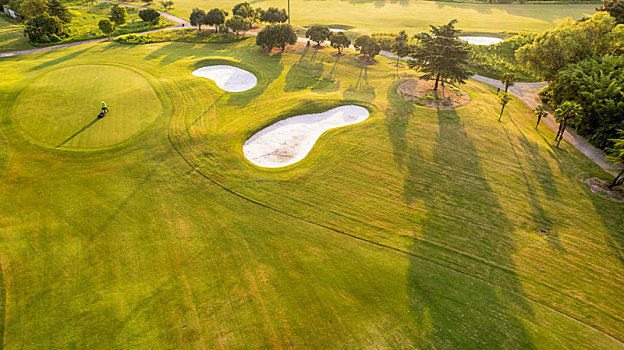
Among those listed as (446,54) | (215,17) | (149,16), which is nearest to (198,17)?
(215,17)

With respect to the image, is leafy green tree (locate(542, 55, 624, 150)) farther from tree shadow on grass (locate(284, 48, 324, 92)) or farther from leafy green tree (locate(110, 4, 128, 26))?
leafy green tree (locate(110, 4, 128, 26))

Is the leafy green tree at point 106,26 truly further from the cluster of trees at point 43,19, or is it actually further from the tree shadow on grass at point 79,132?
the tree shadow on grass at point 79,132

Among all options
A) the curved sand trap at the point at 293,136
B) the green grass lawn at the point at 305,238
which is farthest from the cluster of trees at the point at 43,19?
the curved sand trap at the point at 293,136

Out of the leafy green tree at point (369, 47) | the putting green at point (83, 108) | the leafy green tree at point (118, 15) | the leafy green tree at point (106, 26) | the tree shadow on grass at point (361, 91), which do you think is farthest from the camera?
the leafy green tree at point (118, 15)

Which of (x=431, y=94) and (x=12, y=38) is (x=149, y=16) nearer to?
(x=12, y=38)

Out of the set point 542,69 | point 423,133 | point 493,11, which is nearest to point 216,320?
point 423,133

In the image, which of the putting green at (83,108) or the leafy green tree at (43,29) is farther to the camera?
the leafy green tree at (43,29)
